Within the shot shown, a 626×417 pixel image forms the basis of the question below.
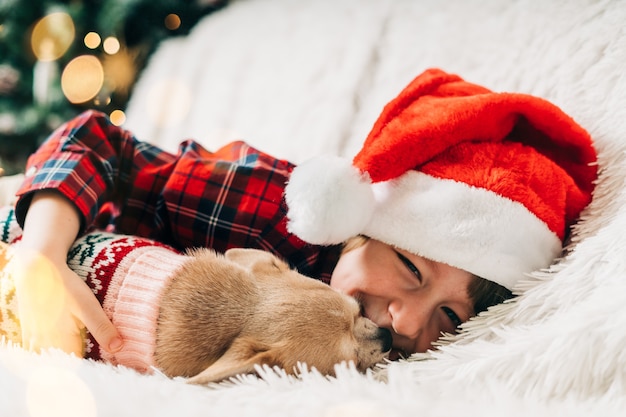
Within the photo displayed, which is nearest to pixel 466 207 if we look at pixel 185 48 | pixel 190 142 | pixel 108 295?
pixel 108 295

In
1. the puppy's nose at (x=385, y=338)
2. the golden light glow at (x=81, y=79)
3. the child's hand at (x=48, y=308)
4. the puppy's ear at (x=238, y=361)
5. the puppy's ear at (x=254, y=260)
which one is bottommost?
the child's hand at (x=48, y=308)

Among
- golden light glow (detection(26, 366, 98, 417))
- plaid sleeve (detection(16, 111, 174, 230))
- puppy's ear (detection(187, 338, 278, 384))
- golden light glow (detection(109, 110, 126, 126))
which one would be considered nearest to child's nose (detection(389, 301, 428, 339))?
puppy's ear (detection(187, 338, 278, 384))

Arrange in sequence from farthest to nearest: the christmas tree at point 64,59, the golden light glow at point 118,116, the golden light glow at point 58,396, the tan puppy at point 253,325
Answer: the golden light glow at point 118,116 < the christmas tree at point 64,59 < the tan puppy at point 253,325 < the golden light glow at point 58,396

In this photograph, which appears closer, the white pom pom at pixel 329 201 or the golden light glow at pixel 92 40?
the white pom pom at pixel 329 201

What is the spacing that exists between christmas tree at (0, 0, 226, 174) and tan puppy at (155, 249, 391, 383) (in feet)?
4.98

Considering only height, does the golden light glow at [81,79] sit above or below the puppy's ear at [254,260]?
above

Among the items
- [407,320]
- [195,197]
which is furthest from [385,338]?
[195,197]

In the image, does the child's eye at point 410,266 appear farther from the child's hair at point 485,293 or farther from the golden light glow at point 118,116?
the golden light glow at point 118,116

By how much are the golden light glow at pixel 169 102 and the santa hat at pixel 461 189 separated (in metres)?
1.29

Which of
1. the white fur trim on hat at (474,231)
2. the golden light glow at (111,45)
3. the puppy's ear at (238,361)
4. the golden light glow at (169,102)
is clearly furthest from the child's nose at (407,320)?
the golden light glow at (111,45)

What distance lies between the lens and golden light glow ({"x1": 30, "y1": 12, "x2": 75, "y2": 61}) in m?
2.22

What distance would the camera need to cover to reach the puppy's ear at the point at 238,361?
85cm

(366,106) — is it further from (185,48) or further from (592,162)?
A: (185,48)

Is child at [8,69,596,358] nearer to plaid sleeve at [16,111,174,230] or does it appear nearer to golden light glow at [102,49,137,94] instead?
plaid sleeve at [16,111,174,230]
